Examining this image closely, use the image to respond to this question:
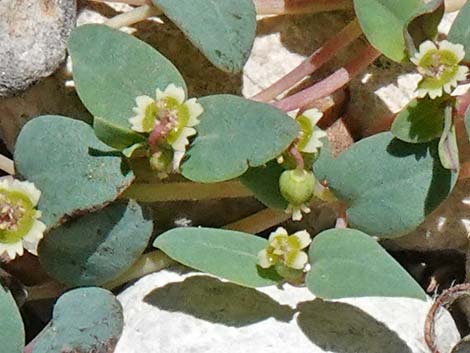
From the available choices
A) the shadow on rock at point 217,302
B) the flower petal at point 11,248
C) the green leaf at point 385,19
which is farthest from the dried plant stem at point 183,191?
the green leaf at point 385,19

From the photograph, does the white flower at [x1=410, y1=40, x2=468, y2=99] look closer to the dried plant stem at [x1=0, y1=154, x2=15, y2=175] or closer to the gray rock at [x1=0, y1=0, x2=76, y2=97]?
the gray rock at [x1=0, y1=0, x2=76, y2=97]

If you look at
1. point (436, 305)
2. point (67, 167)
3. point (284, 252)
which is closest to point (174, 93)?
point (67, 167)

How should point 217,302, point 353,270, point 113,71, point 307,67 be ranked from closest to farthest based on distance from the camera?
1. point 353,270
2. point 113,71
3. point 217,302
4. point 307,67

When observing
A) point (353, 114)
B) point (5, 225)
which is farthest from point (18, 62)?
point (353, 114)

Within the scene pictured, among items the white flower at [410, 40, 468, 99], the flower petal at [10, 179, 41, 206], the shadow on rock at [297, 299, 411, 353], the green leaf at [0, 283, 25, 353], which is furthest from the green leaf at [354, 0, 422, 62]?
the green leaf at [0, 283, 25, 353]

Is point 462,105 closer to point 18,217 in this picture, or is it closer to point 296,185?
point 296,185

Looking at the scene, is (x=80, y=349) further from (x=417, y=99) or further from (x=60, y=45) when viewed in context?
(x=417, y=99)
